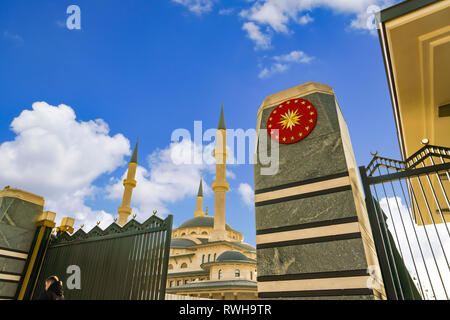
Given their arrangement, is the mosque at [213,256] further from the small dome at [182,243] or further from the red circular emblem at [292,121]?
the red circular emblem at [292,121]

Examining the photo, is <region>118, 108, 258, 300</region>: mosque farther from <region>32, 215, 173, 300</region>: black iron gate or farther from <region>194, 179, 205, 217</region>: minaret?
<region>32, 215, 173, 300</region>: black iron gate

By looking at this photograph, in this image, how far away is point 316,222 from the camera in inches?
188

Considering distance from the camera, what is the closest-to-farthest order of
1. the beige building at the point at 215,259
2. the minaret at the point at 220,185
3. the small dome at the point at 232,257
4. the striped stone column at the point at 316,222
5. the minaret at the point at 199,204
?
the striped stone column at the point at 316,222 → the beige building at the point at 215,259 → the small dome at the point at 232,257 → the minaret at the point at 220,185 → the minaret at the point at 199,204

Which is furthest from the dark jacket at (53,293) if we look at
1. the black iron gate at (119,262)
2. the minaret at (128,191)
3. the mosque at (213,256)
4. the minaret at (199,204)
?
the minaret at (199,204)

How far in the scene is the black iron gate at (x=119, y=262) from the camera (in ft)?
18.7

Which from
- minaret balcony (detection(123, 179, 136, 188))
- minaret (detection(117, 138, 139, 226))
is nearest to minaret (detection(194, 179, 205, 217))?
minaret (detection(117, 138, 139, 226))

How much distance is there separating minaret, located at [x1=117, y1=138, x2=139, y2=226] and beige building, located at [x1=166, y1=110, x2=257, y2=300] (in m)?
8.78

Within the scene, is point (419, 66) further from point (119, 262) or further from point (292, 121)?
point (119, 262)

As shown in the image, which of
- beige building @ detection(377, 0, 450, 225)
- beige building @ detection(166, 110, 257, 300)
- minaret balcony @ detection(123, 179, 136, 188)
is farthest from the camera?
minaret balcony @ detection(123, 179, 136, 188)

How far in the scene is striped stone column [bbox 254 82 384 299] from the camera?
4.31 m

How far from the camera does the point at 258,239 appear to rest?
17.0 ft

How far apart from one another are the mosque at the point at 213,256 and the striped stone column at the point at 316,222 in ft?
47.0
